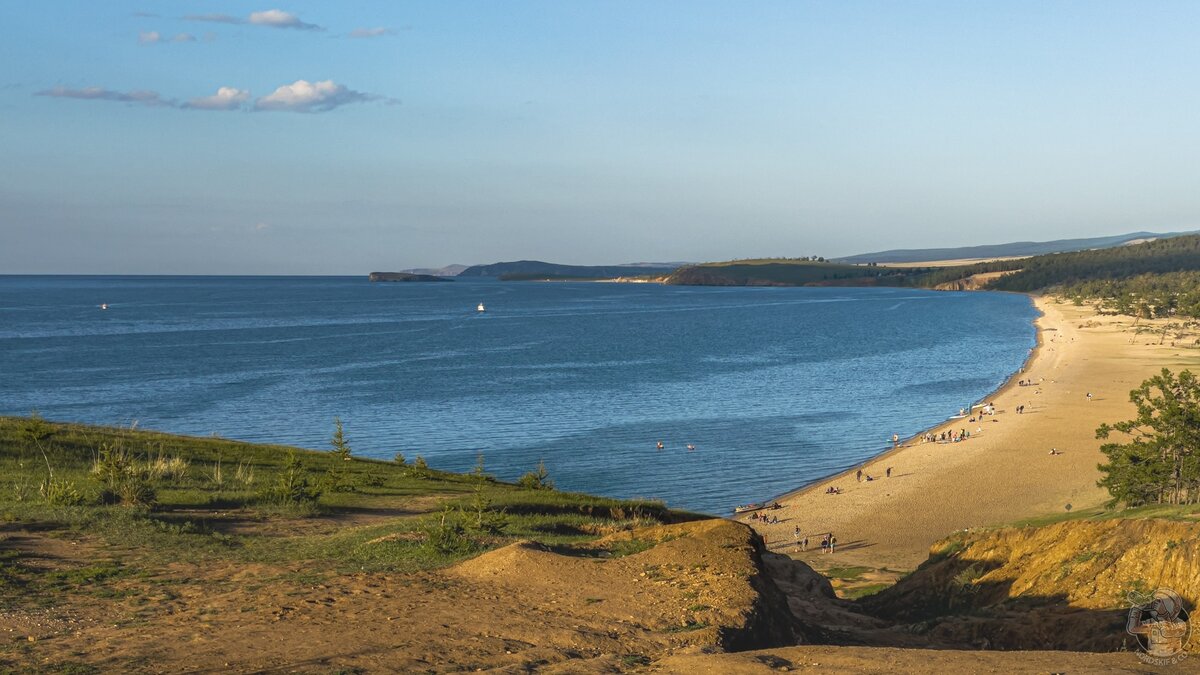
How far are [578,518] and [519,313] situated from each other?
169 metres

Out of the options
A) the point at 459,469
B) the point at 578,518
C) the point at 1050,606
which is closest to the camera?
the point at 1050,606

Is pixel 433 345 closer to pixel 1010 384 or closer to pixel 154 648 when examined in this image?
pixel 1010 384

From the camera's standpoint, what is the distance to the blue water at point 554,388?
52625 mm

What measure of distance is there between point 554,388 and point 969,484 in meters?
38.2

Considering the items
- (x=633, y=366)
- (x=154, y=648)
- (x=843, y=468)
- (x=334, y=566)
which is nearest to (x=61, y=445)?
(x=334, y=566)

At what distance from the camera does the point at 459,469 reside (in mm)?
47438

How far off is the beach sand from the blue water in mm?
3009

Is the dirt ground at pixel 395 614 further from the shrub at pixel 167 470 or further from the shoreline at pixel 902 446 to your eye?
the shoreline at pixel 902 446

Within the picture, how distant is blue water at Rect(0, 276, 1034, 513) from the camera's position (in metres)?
52.6

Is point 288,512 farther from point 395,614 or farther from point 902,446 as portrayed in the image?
point 902,446

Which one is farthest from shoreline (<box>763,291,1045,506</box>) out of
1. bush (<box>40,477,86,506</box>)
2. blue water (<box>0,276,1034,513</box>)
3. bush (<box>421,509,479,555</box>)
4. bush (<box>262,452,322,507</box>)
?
bush (<box>40,477,86,506</box>)

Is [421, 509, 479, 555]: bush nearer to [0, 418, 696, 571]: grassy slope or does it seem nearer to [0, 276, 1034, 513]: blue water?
[0, 418, 696, 571]: grassy slope

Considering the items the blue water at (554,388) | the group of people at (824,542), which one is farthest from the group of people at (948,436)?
the group of people at (824,542)

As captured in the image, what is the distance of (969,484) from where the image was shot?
154 feet
